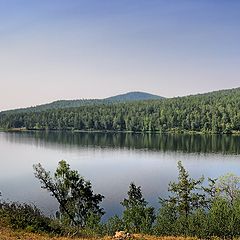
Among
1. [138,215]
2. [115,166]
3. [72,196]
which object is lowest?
[115,166]

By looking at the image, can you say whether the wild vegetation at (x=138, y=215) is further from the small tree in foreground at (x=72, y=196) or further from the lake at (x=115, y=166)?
the lake at (x=115, y=166)

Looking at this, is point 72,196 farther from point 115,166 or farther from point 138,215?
point 115,166

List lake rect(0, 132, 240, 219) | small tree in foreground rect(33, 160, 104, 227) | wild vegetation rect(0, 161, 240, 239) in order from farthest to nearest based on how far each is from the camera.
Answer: lake rect(0, 132, 240, 219) < small tree in foreground rect(33, 160, 104, 227) < wild vegetation rect(0, 161, 240, 239)

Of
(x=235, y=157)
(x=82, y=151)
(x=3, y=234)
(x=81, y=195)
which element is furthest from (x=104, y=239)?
(x=82, y=151)

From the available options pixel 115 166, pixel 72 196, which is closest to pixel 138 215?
pixel 72 196

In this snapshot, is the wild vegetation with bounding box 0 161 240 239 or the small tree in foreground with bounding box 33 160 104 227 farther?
the small tree in foreground with bounding box 33 160 104 227

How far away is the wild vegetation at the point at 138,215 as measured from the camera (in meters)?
22.7

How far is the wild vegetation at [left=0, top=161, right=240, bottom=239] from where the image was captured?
22688mm

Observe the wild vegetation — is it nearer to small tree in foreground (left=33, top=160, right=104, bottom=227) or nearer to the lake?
small tree in foreground (left=33, top=160, right=104, bottom=227)

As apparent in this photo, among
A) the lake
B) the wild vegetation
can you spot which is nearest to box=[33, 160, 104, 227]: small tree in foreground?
the wild vegetation

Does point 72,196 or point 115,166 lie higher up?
point 72,196

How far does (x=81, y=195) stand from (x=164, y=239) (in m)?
28.4

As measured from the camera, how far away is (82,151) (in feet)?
388

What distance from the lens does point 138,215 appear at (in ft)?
131
